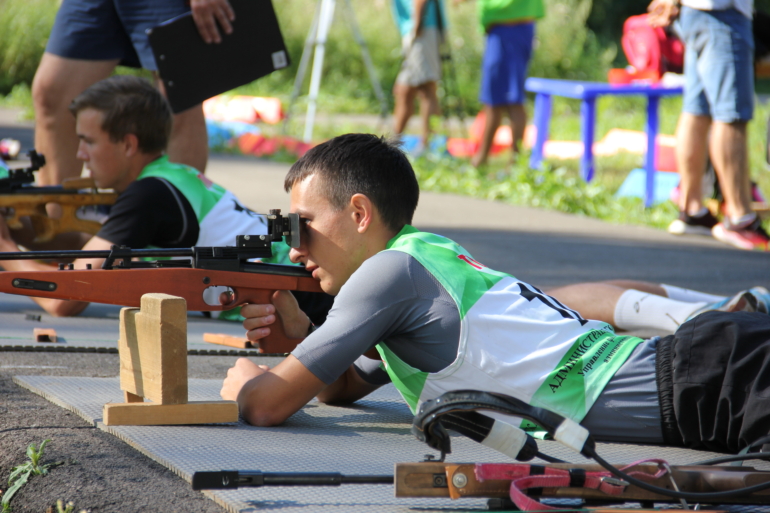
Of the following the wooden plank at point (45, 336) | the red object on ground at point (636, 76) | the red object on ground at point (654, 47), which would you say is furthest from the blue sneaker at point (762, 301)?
the red object on ground at point (636, 76)

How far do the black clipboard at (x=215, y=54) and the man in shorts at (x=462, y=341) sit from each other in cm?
233

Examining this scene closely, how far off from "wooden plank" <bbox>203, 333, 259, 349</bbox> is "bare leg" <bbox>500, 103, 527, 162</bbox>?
6557 millimetres

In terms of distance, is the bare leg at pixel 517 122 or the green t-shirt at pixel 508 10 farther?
the bare leg at pixel 517 122

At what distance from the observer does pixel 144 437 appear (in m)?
2.28

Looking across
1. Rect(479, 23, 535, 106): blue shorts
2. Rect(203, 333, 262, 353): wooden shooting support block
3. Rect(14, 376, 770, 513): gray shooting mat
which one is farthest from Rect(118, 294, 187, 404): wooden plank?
Rect(479, 23, 535, 106): blue shorts

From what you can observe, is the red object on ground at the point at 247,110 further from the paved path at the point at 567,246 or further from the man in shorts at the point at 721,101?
the man in shorts at the point at 721,101

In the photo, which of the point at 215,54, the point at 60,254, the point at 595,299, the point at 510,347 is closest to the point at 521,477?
the point at 510,347

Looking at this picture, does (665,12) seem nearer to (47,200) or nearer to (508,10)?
(508,10)

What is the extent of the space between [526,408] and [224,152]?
1060 centimetres

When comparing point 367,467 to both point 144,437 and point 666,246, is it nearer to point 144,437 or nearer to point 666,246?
point 144,437

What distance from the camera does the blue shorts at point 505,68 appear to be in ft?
31.9

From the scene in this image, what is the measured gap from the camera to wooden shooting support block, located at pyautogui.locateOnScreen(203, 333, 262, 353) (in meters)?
3.62

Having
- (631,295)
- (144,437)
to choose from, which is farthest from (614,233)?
(144,437)

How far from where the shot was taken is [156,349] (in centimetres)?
235
